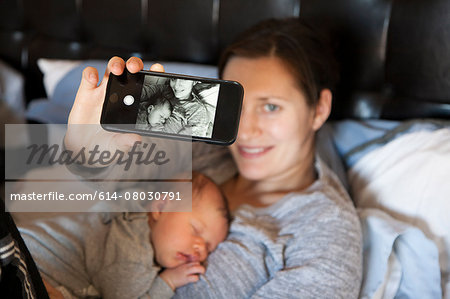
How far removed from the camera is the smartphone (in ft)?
1.72

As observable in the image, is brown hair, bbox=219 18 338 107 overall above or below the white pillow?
above

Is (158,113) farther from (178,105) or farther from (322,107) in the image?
(322,107)

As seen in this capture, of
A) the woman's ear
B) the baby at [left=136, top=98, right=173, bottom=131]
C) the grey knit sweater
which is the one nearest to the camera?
the baby at [left=136, top=98, right=173, bottom=131]

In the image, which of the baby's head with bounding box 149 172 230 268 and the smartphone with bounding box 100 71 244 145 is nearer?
the smartphone with bounding box 100 71 244 145

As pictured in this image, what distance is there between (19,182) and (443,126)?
1.03 metres

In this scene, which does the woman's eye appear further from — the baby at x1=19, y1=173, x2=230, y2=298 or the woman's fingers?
the woman's fingers

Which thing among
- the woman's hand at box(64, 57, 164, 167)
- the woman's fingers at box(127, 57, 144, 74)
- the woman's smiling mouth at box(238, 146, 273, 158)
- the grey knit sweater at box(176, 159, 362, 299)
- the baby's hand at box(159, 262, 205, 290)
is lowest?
the baby's hand at box(159, 262, 205, 290)

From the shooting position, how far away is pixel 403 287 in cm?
82

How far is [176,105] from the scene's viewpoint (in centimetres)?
53

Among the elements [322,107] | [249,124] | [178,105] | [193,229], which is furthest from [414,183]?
[178,105]

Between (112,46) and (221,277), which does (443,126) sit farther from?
(112,46)

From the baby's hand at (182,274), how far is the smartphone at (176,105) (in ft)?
1.09

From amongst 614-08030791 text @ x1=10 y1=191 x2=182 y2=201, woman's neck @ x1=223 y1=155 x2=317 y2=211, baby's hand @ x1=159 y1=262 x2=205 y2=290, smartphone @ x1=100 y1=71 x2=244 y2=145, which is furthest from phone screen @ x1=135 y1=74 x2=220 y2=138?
woman's neck @ x1=223 y1=155 x2=317 y2=211

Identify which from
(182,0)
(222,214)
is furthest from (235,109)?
(182,0)
